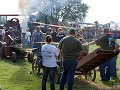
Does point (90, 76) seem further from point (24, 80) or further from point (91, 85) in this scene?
point (24, 80)

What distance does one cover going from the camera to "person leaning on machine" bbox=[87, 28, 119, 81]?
7684mm

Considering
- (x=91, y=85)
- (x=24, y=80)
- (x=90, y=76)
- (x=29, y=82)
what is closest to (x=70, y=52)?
(x=91, y=85)

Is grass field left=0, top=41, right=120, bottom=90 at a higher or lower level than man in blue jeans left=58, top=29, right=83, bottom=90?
lower

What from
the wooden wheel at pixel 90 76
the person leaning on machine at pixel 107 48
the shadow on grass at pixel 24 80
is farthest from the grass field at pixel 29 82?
the person leaning on machine at pixel 107 48

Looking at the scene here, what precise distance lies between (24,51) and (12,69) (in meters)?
2.33

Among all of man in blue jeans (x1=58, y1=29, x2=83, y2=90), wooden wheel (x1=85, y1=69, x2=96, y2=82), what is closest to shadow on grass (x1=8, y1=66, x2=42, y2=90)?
man in blue jeans (x1=58, y1=29, x2=83, y2=90)

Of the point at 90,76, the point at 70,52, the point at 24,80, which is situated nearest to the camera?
the point at 70,52

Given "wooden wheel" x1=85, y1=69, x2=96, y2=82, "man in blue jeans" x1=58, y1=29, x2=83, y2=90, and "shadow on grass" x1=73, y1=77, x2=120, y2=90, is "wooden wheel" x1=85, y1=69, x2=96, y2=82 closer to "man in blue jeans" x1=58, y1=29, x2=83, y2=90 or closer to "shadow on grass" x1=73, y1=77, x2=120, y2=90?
"shadow on grass" x1=73, y1=77, x2=120, y2=90

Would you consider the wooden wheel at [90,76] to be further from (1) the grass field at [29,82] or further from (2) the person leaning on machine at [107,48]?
(2) the person leaning on machine at [107,48]

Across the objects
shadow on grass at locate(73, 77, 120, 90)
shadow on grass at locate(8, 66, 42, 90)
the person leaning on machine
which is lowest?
shadow on grass at locate(73, 77, 120, 90)

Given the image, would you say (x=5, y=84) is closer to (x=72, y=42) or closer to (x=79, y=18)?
(x=72, y=42)

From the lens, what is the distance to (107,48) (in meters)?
7.95

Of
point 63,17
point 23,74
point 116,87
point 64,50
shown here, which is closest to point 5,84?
point 23,74

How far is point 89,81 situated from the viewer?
8.16 m
